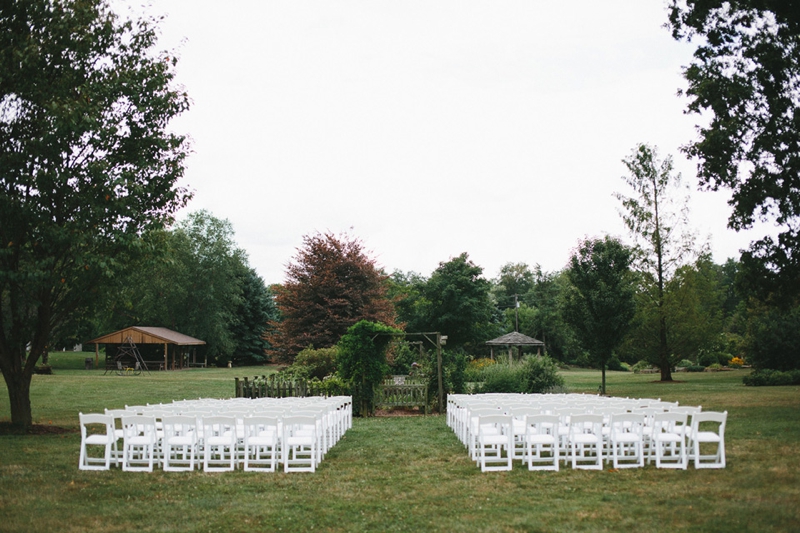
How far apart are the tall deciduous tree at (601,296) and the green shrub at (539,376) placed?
2.06 meters

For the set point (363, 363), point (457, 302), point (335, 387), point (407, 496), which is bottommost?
point (407, 496)

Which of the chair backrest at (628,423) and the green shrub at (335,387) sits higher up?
the chair backrest at (628,423)

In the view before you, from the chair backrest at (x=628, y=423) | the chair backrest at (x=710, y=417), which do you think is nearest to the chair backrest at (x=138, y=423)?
the chair backrest at (x=628, y=423)

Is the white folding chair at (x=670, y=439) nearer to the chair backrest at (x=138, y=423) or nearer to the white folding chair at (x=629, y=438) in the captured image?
the white folding chair at (x=629, y=438)

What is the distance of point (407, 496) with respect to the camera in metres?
8.50

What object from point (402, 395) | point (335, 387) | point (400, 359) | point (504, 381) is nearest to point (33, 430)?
point (335, 387)

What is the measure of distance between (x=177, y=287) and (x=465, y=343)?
2812cm

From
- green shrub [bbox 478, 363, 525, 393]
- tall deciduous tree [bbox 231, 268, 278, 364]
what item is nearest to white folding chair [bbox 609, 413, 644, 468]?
green shrub [bbox 478, 363, 525, 393]

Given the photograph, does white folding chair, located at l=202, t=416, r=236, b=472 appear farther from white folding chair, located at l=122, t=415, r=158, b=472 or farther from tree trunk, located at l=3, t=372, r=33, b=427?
tree trunk, located at l=3, t=372, r=33, b=427

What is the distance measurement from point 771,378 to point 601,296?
10.8 metres

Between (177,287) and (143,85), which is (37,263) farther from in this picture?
(177,287)

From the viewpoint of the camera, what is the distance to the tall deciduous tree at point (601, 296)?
25094 mm

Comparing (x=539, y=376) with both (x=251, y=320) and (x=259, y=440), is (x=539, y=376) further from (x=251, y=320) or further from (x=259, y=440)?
(x=251, y=320)

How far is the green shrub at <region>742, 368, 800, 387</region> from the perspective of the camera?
29.4 metres
